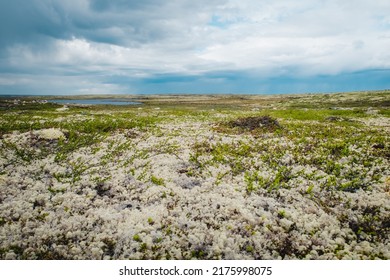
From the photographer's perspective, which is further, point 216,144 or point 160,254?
point 216,144

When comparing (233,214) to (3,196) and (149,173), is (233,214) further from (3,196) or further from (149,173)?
(3,196)

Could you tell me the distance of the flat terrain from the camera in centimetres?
914

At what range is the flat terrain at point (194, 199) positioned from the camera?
9141 mm

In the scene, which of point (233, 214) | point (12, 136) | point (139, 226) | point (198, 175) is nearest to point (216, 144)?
point (198, 175)

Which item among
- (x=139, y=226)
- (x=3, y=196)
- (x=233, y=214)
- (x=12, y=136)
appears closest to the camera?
(x=139, y=226)

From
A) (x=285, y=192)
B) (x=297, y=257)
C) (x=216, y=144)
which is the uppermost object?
(x=216, y=144)

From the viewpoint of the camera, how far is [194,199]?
40.7 ft

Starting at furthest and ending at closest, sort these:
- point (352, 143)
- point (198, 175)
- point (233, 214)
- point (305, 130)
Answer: point (305, 130), point (352, 143), point (198, 175), point (233, 214)

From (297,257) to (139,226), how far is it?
5.83 m

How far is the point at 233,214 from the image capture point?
1114cm

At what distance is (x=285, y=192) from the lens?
13.0 metres
